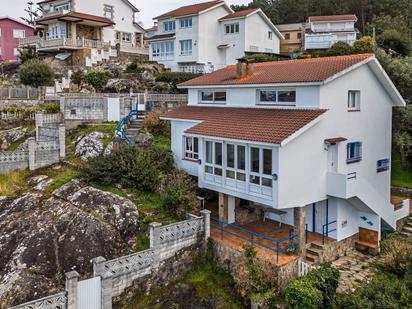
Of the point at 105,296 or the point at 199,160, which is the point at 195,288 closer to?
the point at 105,296

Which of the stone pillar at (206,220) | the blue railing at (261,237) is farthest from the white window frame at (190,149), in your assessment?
the stone pillar at (206,220)

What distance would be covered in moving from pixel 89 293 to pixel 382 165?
1533 cm

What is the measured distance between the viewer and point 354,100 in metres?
17.9

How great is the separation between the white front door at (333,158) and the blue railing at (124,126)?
11.8 m

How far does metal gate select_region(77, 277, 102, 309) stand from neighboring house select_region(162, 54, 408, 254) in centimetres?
705

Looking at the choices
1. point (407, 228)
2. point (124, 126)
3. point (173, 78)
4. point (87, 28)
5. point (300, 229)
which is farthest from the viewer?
point (87, 28)

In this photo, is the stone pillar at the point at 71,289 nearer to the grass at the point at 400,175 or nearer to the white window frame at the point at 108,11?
the grass at the point at 400,175

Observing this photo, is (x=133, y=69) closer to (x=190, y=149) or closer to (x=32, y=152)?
(x=32, y=152)

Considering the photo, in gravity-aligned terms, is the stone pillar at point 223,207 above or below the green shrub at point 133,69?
below

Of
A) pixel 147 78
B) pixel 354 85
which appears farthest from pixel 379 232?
pixel 147 78

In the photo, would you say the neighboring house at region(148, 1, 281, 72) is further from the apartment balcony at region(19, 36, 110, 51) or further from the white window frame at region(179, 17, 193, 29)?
the apartment balcony at region(19, 36, 110, 51)

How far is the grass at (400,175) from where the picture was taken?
2459 centimetres

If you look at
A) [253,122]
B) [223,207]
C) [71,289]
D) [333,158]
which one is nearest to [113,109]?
[223,207]

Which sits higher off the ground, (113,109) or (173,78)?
(173,78)
